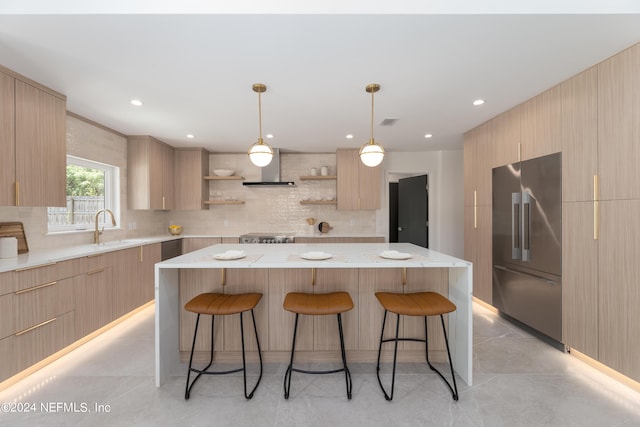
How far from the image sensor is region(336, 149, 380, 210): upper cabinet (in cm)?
470

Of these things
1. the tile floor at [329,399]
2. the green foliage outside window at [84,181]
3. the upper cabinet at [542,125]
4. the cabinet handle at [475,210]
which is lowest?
the tile floor at [329,399]

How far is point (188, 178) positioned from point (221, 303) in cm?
341

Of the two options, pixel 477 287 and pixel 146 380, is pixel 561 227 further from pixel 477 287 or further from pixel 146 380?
pixel 146 380

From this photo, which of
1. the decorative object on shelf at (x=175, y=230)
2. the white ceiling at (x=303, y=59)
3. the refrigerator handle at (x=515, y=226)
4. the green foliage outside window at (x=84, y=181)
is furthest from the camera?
the decorative object on shelf at (x=175, y=230)

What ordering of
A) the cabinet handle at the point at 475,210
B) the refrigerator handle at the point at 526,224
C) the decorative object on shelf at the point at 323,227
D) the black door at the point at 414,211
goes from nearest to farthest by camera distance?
the refrigerator handle at the point at 526,224 → the cabinet handle at the point at 475,210 → the decorative object on shelf at the point at 323,227 → the black door at the point at 414,211

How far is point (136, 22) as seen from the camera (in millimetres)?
1605

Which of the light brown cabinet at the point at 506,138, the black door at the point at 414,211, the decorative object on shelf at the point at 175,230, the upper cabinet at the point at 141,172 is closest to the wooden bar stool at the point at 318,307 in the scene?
the light brown cabinet at the point at 506,138

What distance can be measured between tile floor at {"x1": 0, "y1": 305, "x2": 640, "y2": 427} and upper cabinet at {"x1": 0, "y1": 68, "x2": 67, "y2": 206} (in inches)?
58.8

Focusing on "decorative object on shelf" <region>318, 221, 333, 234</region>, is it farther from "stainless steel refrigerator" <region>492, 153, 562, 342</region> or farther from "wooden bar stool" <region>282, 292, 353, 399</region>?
"wooden bar stool" <region>282, 292, 353, 399</region>

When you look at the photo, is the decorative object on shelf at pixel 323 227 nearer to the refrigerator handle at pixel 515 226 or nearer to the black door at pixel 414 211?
the black door at pixel 414 211

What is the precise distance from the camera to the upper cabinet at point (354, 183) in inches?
185

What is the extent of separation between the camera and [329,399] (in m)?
1.82

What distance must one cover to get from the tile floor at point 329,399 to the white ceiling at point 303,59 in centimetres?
238
